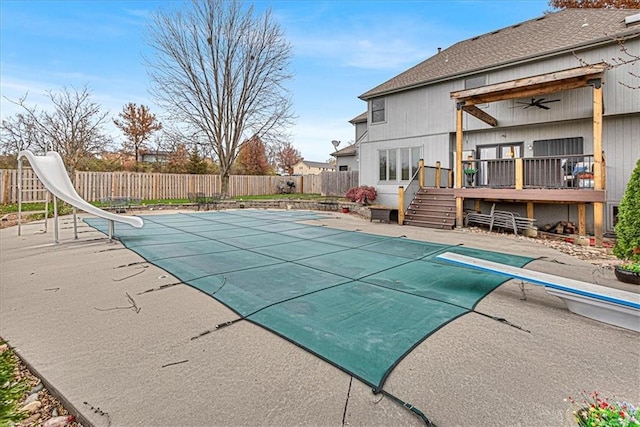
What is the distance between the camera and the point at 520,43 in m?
11.2

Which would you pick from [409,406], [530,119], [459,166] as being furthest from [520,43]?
[409,406]

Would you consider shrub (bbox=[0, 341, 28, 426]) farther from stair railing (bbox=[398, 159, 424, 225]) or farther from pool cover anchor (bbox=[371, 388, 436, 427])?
stair railing (bbox=[398, 159, 424, 225])

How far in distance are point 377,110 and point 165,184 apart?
502 inches

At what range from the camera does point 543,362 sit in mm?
2418

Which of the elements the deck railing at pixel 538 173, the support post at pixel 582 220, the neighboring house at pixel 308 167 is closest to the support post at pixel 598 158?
the deck railing at pixel 538 173

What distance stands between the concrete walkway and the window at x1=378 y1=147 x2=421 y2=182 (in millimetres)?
9330

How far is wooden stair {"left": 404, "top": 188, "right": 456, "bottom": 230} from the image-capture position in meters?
10.1

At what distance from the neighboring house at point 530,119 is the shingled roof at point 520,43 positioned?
44 mm

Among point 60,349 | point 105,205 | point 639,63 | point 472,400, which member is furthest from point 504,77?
point 105,205

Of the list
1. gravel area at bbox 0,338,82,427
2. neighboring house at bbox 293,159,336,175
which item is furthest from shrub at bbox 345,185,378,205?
neighboring house at bbox 293,159,336,175

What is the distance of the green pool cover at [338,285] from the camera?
270 centimetres

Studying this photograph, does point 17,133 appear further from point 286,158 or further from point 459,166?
point 286,158

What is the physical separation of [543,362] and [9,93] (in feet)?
66.2

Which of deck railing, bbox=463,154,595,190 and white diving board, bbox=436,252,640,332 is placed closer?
white diving board, bbox=436,252,640,332
